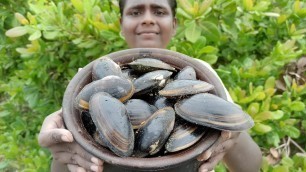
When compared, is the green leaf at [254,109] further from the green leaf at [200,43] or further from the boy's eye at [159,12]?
the boy's eye at [159,12]

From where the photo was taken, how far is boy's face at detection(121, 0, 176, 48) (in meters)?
1.37

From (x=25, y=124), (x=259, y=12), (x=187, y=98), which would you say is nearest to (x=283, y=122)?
(x=259, y=12)

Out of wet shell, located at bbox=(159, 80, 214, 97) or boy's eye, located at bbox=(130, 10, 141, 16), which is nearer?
wet shell, located at bbox=(159, 80, 214, 97)

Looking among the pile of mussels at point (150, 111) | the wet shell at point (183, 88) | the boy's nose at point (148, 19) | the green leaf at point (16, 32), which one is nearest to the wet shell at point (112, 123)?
the pile of mussels at point (150, 111)

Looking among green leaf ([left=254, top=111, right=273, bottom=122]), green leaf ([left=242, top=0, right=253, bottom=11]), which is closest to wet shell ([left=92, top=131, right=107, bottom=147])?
green leaf ([left=254, top=111, right=273, bottom=122])

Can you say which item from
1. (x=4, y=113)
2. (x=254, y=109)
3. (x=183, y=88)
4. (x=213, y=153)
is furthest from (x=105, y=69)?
(x=4, y=113)

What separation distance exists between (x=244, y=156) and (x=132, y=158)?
0.68 metres

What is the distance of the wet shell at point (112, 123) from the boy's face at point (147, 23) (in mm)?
570

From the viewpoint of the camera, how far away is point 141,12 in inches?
54.7

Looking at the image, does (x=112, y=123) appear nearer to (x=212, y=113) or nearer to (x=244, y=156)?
(x=212, y=113)

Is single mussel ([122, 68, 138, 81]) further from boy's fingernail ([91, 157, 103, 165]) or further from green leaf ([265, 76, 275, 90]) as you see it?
green leaf ([265, 76, 275, 90])

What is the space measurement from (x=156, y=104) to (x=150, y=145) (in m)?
0.13

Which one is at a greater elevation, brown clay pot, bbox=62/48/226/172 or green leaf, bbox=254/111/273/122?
brown clay pot, bbox=62/48/226/172

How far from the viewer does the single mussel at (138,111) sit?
2.78ft
